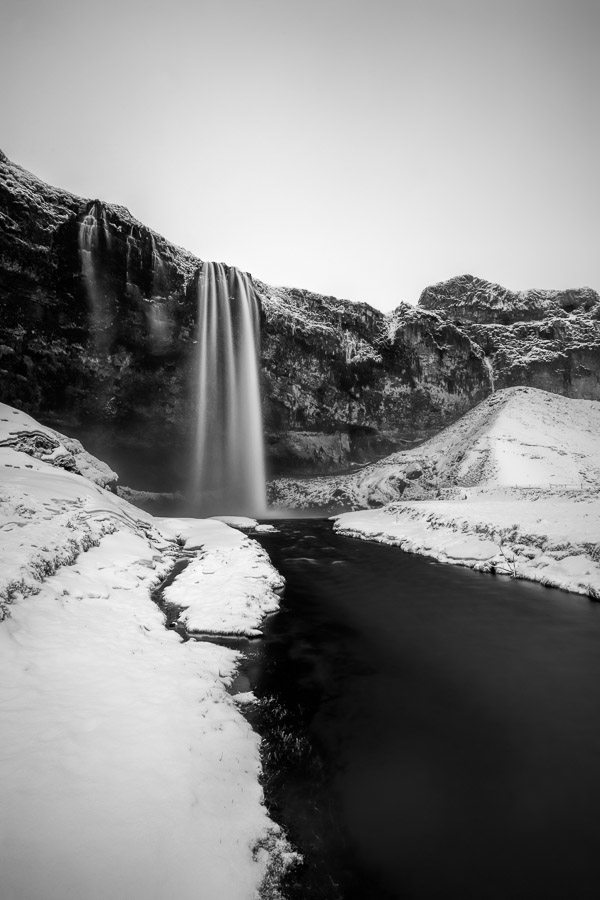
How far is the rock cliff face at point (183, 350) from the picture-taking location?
97.4ft

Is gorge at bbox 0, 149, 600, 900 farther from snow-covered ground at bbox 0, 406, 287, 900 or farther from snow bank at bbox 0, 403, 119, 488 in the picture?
snow bank at bbox 0, 403, 119, 488

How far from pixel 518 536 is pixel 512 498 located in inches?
386

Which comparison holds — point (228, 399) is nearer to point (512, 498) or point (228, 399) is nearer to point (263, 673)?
point (512, 498)

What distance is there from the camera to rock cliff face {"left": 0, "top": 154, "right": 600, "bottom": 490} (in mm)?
29688

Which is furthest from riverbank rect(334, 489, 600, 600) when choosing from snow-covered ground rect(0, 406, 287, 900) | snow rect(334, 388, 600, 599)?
snow-covered ground rect(0, 406, 287, 900)

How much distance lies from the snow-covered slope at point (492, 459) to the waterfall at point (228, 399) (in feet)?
17.2

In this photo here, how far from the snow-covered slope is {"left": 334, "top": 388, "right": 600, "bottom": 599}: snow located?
151 mm

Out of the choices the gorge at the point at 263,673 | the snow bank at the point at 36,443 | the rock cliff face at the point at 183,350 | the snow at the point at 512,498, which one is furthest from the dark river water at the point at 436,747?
the rock cliff face at the point at 183,350

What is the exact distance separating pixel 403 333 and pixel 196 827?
170ft

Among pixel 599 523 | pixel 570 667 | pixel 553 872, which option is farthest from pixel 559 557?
pixel 553 872

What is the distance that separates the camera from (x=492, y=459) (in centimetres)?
3500

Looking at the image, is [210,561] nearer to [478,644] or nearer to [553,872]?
[478,644]

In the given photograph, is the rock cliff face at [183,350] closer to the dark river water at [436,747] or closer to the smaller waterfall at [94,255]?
the smaller waterfall at [94,255]

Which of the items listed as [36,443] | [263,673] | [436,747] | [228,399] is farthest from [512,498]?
[228,399]
